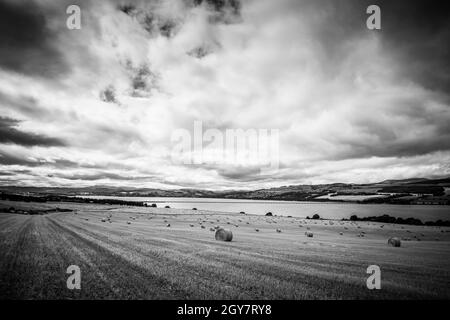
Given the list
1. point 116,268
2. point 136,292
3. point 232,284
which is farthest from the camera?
point 116,268

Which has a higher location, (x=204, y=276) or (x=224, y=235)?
(x=204, y=276)

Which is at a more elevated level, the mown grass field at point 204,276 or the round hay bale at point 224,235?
the mown grass field at point 204,276

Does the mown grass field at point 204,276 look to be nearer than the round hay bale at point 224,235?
Yes

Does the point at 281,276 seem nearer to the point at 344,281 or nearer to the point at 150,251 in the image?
the point at 344,281

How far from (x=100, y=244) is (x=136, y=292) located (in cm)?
1077

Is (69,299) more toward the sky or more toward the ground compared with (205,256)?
more toward the sky

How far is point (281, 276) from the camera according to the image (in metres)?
9.74

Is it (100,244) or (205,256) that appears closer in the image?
(205,256)

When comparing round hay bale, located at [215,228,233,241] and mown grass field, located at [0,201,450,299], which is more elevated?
mown grass field, located at [0,201,450,299]

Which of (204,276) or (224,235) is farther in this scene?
(224,235)

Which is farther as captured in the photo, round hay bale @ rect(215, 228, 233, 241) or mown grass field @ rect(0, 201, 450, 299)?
round hay bale @ rect(215, 228, 233, 241)
